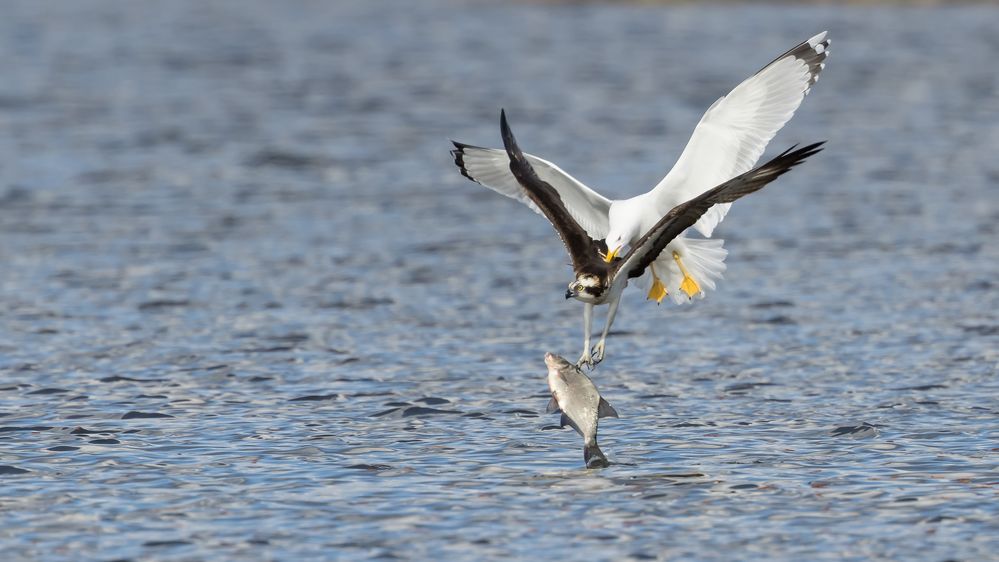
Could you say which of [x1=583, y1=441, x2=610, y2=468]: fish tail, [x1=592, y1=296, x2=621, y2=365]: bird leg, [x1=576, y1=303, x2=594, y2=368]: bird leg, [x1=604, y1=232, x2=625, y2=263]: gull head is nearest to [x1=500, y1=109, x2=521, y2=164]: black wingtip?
[x1=604, y1=232, x2=625, y2=263]: gull head

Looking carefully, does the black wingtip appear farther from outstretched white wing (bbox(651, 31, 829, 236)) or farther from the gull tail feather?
the gull tail feather

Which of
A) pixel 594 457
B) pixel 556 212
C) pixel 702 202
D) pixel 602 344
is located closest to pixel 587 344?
pixel 602 344

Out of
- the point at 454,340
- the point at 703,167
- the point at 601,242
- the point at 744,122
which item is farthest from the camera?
the point at 454,340

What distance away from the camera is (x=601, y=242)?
48.4ft

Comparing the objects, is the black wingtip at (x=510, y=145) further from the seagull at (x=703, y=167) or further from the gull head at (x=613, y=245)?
the gull head at (x=613, y=245)

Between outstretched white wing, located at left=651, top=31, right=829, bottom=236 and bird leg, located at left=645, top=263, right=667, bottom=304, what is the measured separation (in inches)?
23.8

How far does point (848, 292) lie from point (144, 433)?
9.71 m

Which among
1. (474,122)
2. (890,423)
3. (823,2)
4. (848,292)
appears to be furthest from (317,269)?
(823,2)

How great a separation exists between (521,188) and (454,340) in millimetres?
3509

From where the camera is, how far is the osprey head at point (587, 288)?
13.5 m

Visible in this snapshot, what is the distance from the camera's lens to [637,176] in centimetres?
2956

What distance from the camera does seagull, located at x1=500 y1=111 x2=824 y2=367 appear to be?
1257cm

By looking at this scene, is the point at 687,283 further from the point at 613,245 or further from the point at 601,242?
the point at 613,245

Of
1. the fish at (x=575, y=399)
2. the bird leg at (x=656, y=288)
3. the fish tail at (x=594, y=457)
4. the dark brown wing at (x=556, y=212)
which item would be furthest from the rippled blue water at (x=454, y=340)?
the dark brown wing at (x=556, y=212)
